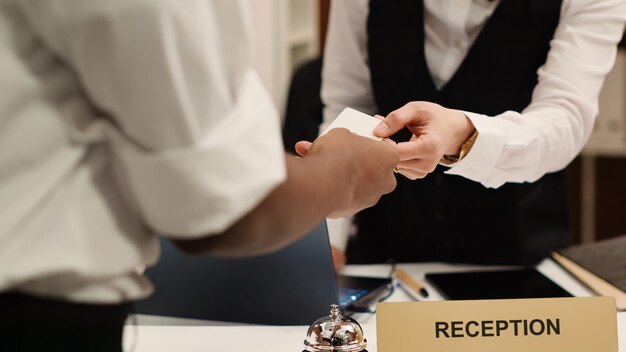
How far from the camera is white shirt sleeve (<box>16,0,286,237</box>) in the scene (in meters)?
0.53

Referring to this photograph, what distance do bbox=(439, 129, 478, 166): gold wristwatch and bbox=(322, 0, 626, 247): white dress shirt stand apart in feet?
0.07

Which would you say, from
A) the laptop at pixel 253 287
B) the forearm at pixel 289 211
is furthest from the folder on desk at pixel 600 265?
the forearm at pixel 289 211

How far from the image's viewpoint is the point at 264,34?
3154 mm

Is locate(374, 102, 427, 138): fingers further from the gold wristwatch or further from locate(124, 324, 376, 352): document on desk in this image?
locate(124, 324, 376, 352): document on desk

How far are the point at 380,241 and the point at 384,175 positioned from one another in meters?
0.76

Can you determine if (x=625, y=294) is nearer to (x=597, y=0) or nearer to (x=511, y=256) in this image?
(x=511, y=256)

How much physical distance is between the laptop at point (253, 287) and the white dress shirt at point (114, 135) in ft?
1.63

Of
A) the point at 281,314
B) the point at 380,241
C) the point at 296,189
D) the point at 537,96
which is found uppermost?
the point at 296,189

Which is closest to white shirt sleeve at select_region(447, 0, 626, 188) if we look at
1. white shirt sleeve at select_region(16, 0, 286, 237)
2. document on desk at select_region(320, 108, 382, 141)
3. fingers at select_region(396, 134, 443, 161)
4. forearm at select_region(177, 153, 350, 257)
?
fingers at select_region(396, 134, 443, 161)

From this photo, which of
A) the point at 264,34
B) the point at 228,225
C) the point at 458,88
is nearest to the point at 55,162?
the point at 228,225

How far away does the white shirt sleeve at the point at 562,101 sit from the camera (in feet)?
3.94

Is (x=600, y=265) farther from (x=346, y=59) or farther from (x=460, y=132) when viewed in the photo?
(x=346, y=59)

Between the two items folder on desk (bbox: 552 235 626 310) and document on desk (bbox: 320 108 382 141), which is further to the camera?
folder on desk (bbox: 552 235 626 310)

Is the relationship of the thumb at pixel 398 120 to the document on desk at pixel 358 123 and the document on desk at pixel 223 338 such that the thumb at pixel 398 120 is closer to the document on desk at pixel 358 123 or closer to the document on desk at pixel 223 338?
the document on desk at pixel 358 123
